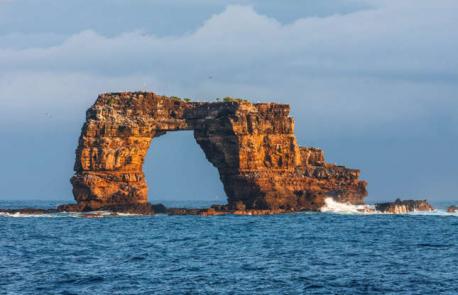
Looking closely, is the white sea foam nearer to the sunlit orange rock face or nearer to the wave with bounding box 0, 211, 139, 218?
the sunlit orange rock face

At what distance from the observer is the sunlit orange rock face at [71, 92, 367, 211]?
102 meters

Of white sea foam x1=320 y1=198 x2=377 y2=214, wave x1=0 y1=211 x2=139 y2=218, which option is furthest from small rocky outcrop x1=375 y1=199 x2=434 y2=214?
wave x1=0 y1=211 x2=139 y2=218

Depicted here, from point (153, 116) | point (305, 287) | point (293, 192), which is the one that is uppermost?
point (153, 116)

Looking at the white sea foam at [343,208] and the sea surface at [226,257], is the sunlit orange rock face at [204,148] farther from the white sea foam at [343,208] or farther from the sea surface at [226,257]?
the sea surface at [226,257]

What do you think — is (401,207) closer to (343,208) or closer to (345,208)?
(345,208)

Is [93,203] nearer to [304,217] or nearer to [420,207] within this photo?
[304,217]

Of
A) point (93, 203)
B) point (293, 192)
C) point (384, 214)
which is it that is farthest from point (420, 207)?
point (93, 203)

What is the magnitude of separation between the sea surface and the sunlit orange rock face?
966cm

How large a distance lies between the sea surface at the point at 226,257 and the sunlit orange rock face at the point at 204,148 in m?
9.66

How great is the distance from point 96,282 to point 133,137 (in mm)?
57332

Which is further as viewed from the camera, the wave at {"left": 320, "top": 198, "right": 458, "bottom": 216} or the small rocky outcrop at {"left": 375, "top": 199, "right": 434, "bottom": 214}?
the small rocky outcrop at {"left": 375, "top": 199, "right": 434, "bottom": 214}

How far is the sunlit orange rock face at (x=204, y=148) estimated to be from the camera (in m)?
102

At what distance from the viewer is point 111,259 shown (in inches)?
2247

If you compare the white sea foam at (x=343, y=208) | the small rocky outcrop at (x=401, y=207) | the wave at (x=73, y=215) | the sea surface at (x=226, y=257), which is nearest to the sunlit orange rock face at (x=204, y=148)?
the wave at (x=73, y=215)
